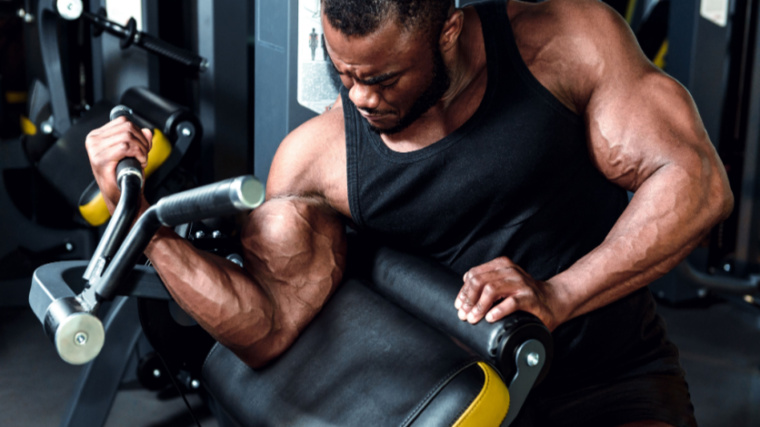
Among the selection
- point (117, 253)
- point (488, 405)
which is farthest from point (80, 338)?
point (488, 405)

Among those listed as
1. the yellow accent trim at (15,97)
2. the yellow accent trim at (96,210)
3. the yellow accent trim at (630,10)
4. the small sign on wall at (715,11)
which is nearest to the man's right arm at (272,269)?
the yellow accent trim at (96,210)

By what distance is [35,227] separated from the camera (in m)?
2.70

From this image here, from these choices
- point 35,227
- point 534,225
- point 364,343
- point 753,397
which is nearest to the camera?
point 364,343

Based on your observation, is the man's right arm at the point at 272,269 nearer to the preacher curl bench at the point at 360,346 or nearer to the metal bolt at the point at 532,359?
the preacher curl bench at the point at 360,346

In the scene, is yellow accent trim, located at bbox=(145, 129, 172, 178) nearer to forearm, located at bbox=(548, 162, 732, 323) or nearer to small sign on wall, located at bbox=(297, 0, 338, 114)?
small sign on wall, located at bbox=(297, 0, 338, 114)

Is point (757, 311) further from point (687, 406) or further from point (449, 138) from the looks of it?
point (449, 138)

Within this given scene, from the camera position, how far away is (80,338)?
0.81 meters

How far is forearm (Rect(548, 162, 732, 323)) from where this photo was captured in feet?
3.64

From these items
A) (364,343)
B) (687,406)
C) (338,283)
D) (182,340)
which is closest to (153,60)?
(182,340)

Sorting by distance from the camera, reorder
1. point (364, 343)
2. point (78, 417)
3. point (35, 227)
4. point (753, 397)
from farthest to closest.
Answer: point (35, 227)
point (753, 397)
point (78, 417)
point (364, 343)

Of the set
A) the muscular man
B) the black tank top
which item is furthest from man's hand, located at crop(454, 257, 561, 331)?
the black tank top

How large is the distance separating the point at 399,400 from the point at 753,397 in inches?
70.2

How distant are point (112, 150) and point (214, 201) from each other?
1.09ft

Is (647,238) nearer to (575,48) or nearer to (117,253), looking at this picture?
(575,48)
